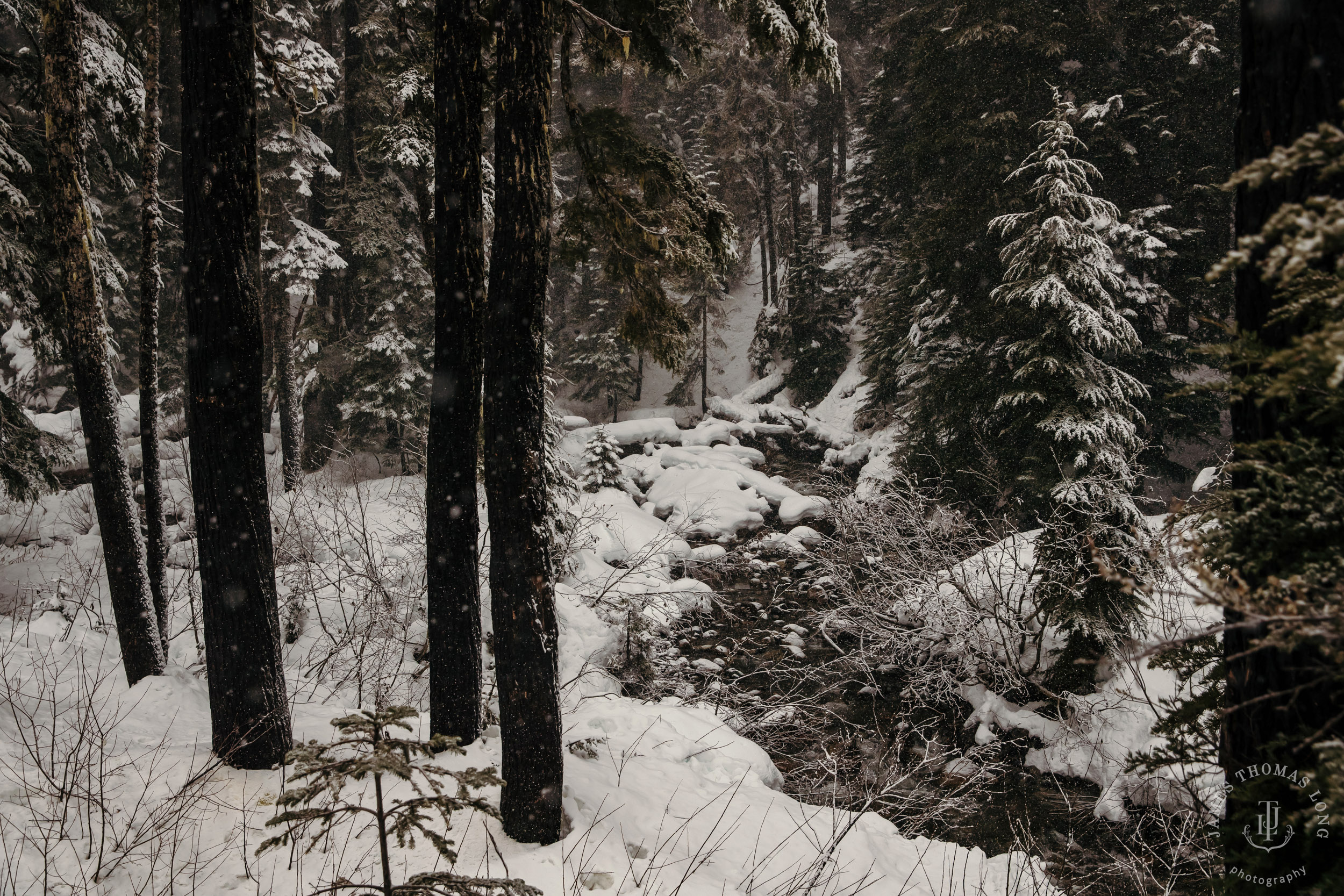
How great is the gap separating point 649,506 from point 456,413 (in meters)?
10.8

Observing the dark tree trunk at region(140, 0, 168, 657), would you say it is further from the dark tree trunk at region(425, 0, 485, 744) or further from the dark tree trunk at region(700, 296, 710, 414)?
the dark tree trunk at region(700, 296, 710, 414)

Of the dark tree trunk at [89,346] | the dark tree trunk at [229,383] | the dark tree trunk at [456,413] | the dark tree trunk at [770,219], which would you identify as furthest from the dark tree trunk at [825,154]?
the dark tree trunk at [229,383]

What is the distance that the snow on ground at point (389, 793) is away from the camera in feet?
11.5

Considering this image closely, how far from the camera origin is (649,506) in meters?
15.7

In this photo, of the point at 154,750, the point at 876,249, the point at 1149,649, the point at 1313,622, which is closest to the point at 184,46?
the point at 154,750

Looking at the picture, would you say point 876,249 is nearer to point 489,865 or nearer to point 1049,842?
point 1049,842

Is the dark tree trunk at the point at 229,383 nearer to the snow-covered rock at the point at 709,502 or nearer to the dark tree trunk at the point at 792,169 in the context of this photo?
the snow-covered rock at the point at 709,502

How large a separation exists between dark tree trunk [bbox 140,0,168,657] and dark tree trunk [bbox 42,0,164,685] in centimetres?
31

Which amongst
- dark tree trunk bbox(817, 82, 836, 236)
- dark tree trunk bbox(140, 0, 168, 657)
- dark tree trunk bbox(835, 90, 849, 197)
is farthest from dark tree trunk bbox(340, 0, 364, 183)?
dark tree trunk bbox(817, 82, 836, 236)

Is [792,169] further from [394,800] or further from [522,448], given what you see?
[394,800]

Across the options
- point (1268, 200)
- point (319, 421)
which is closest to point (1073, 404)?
point (1268, 200)

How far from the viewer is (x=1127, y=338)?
8875 millimetres

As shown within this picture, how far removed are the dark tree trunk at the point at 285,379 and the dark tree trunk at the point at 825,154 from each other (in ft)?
69.7

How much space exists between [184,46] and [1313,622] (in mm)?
5754
